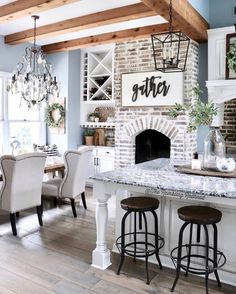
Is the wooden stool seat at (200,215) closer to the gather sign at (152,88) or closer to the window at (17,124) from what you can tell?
the gather sign at (152,88)

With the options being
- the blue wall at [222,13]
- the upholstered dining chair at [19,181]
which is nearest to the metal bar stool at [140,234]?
the upholstered dining chair at [19,181]

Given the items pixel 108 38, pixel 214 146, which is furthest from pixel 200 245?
pixel 108 38

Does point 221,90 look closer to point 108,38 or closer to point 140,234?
point 108,38

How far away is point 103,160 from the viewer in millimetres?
6453

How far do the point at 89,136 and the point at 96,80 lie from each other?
1.23m

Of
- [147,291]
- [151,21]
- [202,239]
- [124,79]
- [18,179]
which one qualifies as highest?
[151,21]

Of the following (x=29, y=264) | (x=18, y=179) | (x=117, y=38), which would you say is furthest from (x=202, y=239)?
(x=117, y=38)

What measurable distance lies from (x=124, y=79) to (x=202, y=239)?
3.63 m

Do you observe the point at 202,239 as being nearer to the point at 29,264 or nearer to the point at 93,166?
the point at 29,264

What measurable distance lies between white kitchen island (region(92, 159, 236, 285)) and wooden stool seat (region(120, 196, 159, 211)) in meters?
0.10

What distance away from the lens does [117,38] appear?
223 inches

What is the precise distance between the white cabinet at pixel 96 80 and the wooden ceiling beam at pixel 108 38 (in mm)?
607

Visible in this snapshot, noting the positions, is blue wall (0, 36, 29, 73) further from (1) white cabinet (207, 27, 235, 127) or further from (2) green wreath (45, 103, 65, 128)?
(1) white cabinet (207, 27, 235, 127)

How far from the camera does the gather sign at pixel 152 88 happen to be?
530 centimetres
